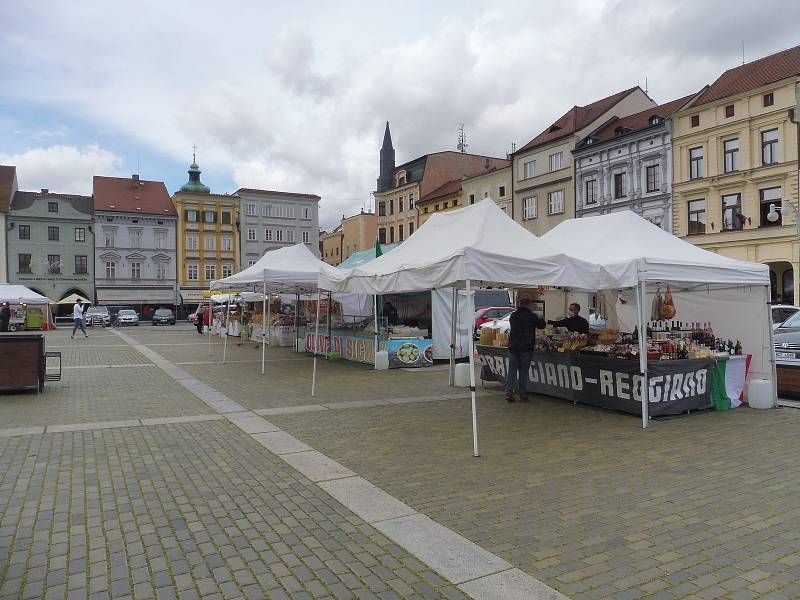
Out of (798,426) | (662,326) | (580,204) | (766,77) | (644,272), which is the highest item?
(766,77)

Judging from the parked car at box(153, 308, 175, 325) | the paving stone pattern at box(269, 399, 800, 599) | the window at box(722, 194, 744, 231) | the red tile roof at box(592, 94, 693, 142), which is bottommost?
the paving stone pattern at box(269, 399, 800, 599)

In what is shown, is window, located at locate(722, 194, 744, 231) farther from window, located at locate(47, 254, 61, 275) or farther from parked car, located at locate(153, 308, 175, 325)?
window, located at locate(47, 254, 61, 275)

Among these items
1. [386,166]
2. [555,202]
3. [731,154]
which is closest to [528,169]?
[555,202]

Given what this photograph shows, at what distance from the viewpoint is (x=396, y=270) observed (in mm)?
9352

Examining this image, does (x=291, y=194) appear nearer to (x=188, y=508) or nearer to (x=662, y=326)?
(x=662, y=326)

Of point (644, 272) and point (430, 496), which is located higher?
point (644, 272)

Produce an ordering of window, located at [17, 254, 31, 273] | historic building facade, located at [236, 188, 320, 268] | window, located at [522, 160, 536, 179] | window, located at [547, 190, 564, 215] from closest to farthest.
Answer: window, located at [547, 190, 564, 215] < window, located at [522, 160, 536, 179] < window, located at [17, 254, 31, 273] < historic building facade, located at [236, 188, 320, 268]

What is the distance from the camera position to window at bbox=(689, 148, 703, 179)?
33.5 m

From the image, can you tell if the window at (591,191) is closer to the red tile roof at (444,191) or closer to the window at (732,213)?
the window at (732,213)

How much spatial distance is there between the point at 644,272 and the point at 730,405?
3.14 metres

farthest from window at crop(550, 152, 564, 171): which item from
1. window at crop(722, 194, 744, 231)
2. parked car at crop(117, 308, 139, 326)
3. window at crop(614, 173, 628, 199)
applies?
parked car at crop(117, 308, 139, 326)

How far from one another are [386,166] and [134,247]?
27901mm

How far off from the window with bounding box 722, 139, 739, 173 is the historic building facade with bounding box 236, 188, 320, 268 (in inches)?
1778

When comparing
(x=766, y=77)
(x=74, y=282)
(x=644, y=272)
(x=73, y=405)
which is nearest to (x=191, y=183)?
(x=74, y=282)
